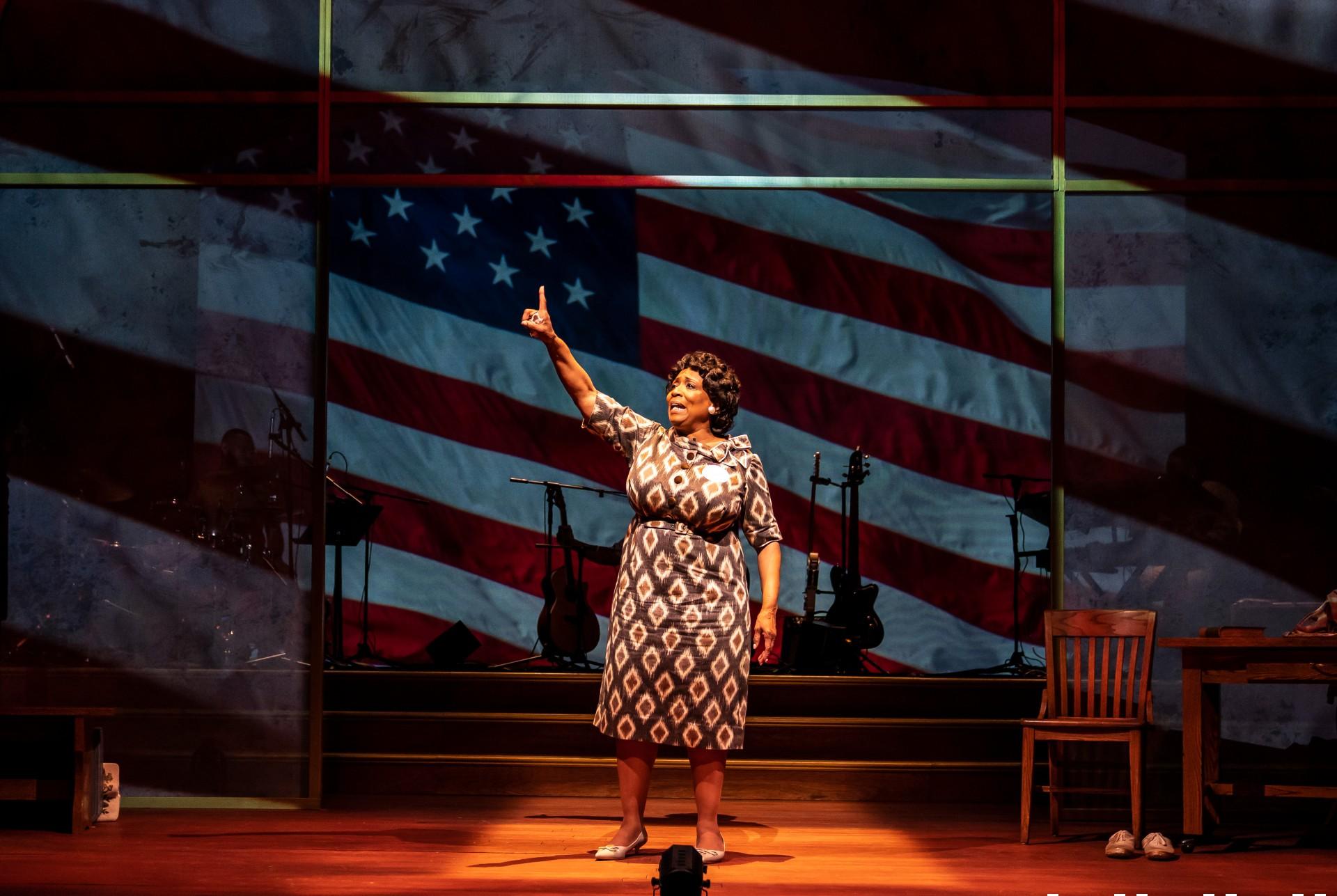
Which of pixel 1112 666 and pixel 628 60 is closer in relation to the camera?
pixel 1112 666

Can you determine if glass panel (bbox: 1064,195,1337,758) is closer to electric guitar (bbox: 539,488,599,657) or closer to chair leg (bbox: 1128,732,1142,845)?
chair leg (bbox: 1128,732,1142,845)

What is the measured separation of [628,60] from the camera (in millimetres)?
6246

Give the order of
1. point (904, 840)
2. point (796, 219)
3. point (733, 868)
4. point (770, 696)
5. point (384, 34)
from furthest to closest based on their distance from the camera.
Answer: point (796, 219), point (770, 696), point (384, 34), point (904, 840), point (733, 868)

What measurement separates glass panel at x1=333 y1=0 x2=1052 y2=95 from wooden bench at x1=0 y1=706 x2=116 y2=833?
278 cm

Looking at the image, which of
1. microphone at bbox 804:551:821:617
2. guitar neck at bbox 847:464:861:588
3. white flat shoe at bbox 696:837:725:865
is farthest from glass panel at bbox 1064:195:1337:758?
guitar neck at bbox 847:464:861:588

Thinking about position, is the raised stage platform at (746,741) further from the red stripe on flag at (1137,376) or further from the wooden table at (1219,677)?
the red stripe on flag at (1137,376)

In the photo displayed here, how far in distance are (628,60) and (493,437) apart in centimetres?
361

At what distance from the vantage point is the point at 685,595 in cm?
442

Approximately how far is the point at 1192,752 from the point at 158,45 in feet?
15.4

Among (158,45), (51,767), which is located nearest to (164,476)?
(51,767)

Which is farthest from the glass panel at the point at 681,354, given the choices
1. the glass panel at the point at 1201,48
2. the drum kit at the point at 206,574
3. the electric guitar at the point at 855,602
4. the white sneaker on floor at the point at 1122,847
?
the white sneaker on floor at the point at 1122,847

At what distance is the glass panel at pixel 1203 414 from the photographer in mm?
5656

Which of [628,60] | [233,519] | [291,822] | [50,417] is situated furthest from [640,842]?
[628,60]

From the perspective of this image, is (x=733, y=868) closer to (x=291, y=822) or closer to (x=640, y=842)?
(x=640, y=842)
